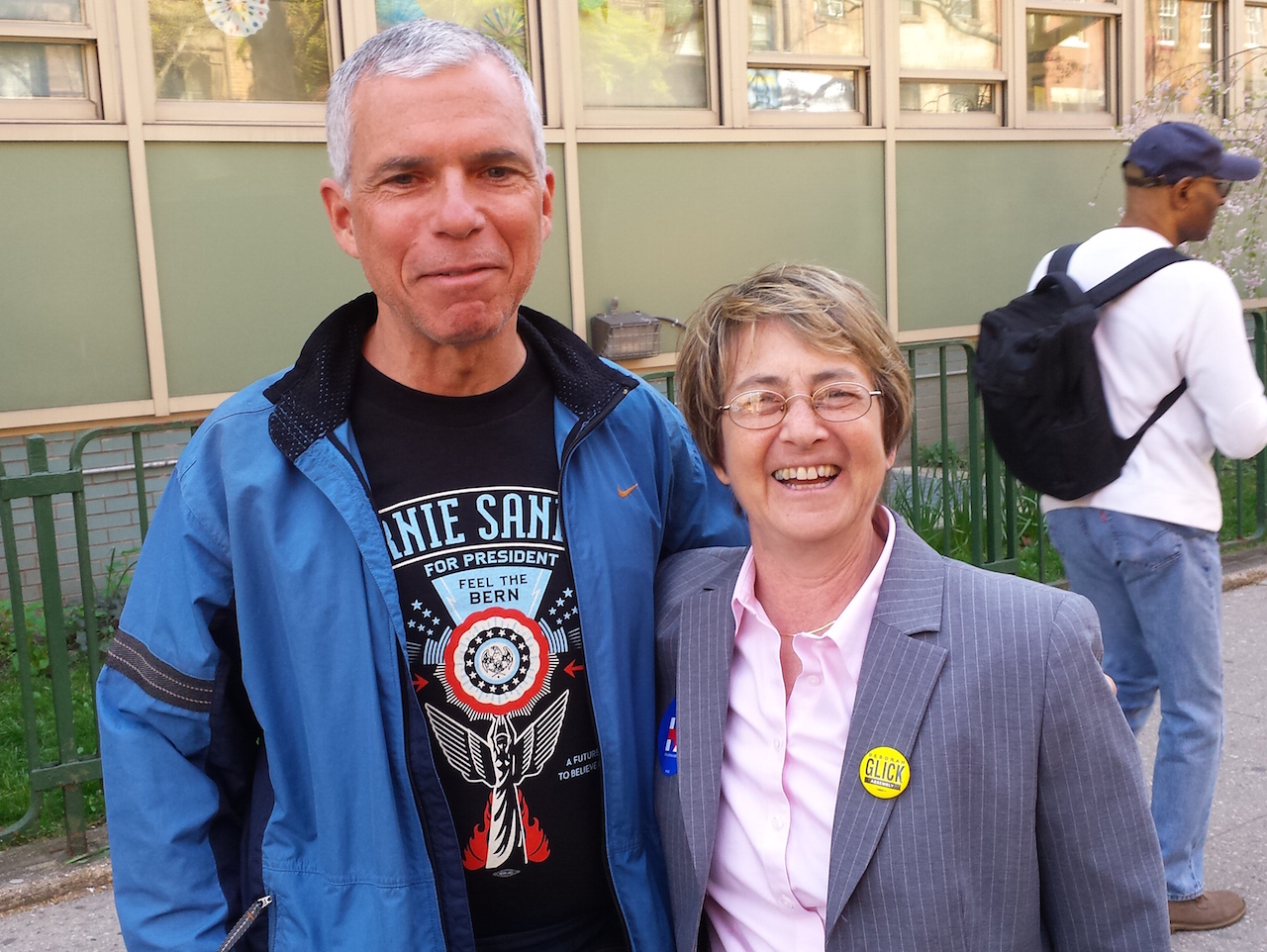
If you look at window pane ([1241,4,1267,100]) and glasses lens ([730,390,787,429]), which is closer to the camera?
glasses lens ([730,390,787,429])

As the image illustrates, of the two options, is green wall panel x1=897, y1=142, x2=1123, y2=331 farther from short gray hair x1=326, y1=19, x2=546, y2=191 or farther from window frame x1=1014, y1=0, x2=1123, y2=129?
short gray hair x1=326, y1=19, x2=546, y2=191

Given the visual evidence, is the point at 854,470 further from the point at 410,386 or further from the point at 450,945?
the point at 450,945

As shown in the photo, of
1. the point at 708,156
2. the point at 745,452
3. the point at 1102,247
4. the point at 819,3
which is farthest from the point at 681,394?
the point at 819,3

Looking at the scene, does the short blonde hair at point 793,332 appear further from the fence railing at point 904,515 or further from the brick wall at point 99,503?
the brick wall at point 99,503

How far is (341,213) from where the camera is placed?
2.03 meters

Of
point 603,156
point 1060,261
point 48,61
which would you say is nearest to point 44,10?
point 48,61

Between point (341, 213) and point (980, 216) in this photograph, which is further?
point (980, 216)

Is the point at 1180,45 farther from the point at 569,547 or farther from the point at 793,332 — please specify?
→ the point at 569,547

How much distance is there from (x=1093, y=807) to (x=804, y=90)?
734 centimetres

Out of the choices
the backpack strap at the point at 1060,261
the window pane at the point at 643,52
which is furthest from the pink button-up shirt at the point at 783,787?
the window pane at the point at 643,52

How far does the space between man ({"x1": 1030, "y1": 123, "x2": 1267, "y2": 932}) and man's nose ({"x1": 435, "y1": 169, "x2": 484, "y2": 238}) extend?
6.98 ft

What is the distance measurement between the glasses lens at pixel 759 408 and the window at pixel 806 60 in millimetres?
6476

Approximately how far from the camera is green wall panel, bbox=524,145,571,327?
24.1 ft

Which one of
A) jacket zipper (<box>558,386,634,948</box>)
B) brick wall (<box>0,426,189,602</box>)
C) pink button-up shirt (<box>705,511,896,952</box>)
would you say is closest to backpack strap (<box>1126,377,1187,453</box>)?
pink button-up shirt (<box>705,511,896,952</box>)
